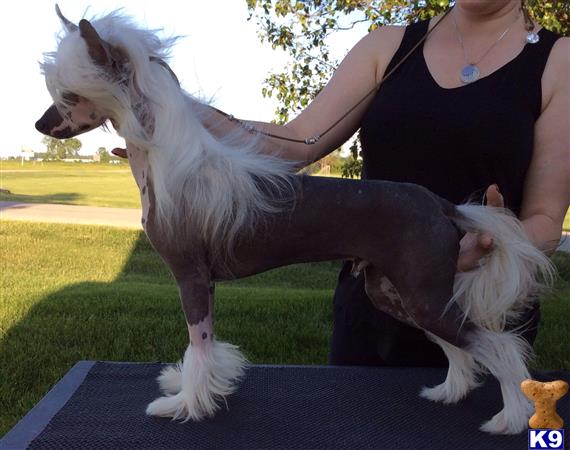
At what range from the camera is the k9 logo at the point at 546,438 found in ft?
3.52

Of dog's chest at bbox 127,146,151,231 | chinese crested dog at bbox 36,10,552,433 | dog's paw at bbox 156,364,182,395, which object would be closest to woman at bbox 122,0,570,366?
chinese crested dog at bbox 36,10,552,433

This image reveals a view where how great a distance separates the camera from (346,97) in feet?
5.84

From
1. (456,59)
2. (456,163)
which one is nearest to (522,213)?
(456,163)

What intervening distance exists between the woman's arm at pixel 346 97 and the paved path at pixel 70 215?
8.27 metres

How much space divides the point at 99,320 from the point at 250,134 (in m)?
2.80

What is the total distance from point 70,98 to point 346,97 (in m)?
0.82

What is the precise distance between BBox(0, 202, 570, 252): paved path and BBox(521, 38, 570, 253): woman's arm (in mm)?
8601

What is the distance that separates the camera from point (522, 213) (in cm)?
165

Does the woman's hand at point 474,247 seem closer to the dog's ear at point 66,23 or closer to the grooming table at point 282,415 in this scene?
the grooming table at point 282,415

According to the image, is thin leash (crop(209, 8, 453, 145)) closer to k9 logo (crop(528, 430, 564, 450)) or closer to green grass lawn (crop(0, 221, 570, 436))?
k9 logo (crop(528, 430, 564, 450))

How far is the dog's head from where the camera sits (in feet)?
3.97

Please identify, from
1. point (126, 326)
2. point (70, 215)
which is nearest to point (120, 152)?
point (126, 326)

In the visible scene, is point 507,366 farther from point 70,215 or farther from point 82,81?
point 70,215

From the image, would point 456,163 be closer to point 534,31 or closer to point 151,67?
point 534,31
